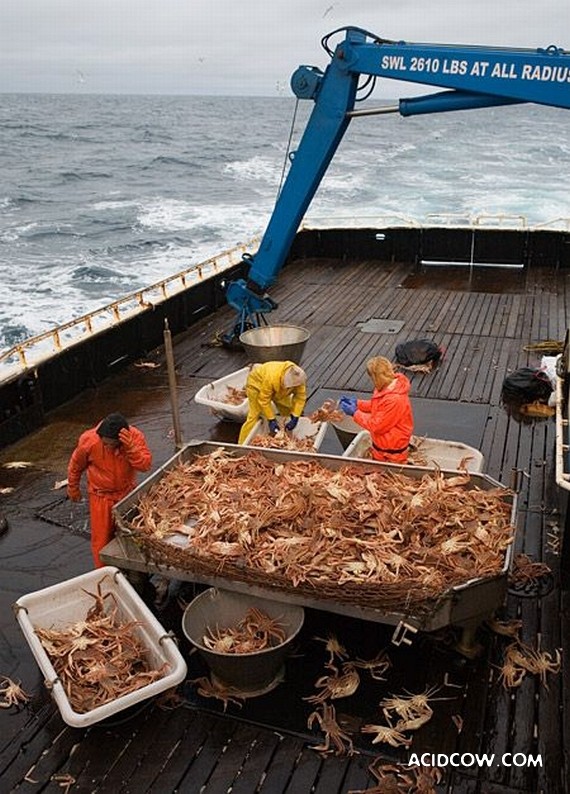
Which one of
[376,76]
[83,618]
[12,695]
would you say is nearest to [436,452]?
[83,618]

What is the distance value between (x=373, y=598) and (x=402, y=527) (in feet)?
2.28

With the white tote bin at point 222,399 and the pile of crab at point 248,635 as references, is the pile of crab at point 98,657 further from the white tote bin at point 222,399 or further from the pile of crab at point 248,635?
the white tote bin at point 222,399

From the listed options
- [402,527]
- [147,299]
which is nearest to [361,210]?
[147,299]

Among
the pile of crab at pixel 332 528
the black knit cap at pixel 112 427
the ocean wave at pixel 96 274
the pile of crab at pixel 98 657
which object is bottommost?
the ocean wave at pixel 96 274

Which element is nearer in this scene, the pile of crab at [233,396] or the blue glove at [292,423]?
the blue glove at [292,423]

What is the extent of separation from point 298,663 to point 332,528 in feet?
3.27

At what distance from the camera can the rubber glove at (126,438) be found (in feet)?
17.7

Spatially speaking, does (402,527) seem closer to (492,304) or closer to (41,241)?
(492,304)

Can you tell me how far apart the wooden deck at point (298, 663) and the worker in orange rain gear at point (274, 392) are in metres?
0.94

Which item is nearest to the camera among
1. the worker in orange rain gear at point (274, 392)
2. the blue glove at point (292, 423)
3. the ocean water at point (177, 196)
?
the worker in orange rain gear at point (274, 392)

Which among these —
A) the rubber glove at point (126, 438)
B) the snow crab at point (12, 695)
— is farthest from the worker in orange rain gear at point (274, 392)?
the snow crab at point (12, 695)

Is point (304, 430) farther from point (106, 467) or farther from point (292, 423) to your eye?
point (106, 467)

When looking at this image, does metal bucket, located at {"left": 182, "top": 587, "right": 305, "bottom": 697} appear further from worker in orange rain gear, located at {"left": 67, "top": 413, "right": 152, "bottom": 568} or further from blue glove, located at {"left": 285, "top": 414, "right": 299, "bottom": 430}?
blue glove, located at {"left": 285, "top": 414, "right": 299, "bottom": 430}

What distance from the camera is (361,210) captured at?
31.6 m
